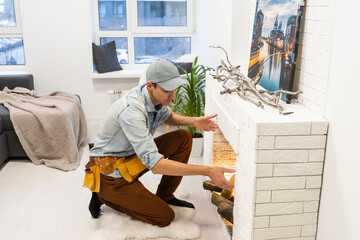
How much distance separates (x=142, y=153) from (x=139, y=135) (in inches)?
3.8

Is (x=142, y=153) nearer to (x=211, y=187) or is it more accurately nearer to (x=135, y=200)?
(x=135, y=200)

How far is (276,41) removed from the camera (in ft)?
7.32

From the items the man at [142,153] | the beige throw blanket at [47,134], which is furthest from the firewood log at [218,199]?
the beige throw blanket at [47,134]

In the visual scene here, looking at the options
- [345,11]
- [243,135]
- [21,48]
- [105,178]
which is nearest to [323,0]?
[345,11]

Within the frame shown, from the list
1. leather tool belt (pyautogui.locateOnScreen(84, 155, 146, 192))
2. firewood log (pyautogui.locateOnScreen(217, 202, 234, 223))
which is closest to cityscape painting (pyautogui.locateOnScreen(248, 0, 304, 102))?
firewood log (pyautogui.locateOnScreen(217, 202, 234, 223))

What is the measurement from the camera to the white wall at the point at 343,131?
5.07 ft

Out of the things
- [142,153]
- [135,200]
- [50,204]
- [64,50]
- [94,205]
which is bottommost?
[50,204]

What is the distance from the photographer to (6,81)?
14.6 feet

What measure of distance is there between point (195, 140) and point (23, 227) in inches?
65.7

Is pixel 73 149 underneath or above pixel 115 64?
underneath

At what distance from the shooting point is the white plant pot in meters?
3.86

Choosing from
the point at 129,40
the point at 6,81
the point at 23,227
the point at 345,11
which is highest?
the point at 345,11

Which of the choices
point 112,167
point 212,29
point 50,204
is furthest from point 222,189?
point 212,29

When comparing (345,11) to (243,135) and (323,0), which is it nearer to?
(323,0)
